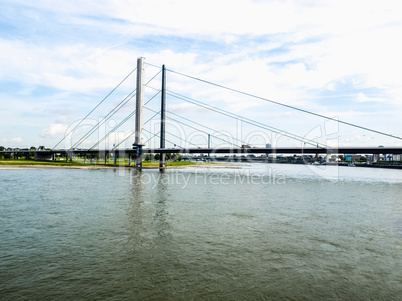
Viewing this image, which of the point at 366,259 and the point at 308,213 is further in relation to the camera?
the point at 308,213

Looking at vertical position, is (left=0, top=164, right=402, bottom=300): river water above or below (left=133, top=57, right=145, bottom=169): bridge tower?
below

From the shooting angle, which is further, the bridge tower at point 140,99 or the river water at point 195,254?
the bridge tower at point 140,99

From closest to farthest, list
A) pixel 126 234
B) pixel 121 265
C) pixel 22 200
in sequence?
1. pixel 121 265
2. pixel 126 234
3. pixel 22 200

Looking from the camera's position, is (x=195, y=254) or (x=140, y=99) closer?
(x=195, y=254)

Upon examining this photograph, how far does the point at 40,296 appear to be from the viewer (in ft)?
24.9

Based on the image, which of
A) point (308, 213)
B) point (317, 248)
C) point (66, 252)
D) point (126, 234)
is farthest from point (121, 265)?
point (308, 213)

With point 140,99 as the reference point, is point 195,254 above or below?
below

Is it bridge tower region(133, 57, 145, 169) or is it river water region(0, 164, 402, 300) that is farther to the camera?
bridge tower region(133, 57, 145, 169)

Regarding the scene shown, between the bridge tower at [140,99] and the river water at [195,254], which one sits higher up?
the bridge tower at [140,99]

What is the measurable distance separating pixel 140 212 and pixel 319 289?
1306 centimetres

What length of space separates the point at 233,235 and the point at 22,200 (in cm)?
1790

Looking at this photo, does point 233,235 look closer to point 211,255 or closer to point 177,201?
point 211,255

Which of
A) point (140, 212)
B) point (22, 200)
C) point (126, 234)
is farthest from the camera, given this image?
point (22, 200)

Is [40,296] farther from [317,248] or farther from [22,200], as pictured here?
[22,200]
